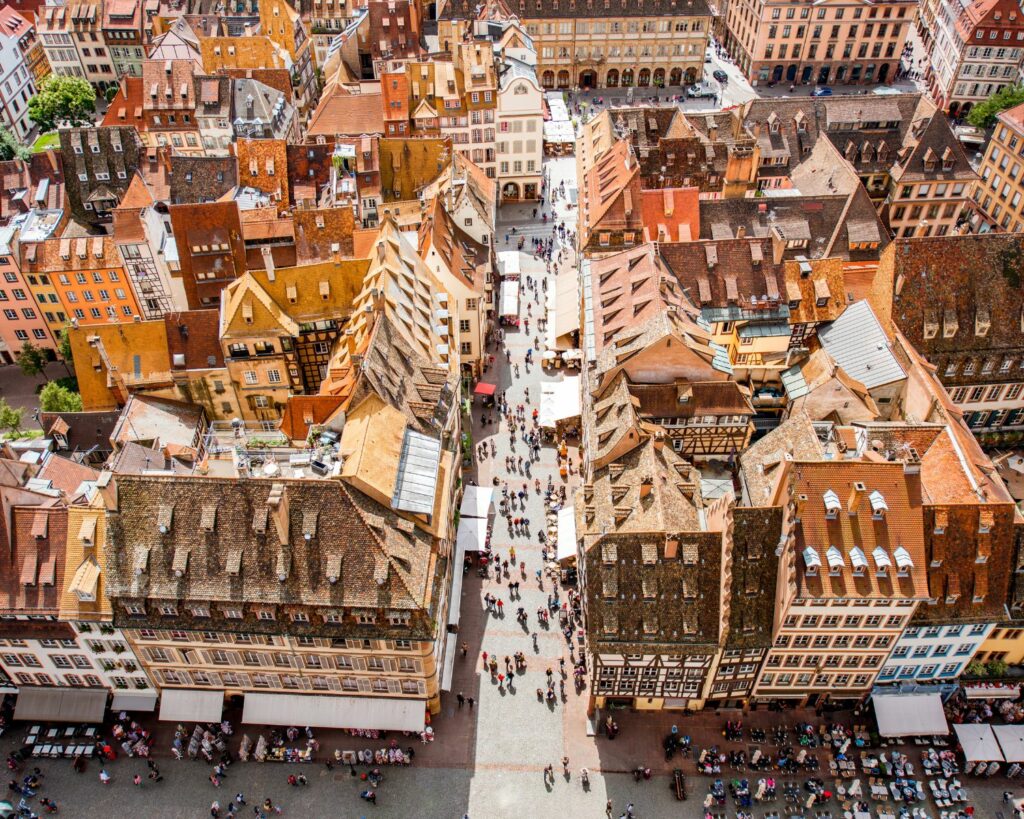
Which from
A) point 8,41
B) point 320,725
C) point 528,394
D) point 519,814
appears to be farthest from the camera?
point 8,41

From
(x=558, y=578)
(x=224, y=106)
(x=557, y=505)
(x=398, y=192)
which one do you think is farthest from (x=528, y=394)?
(x=224, y=106)

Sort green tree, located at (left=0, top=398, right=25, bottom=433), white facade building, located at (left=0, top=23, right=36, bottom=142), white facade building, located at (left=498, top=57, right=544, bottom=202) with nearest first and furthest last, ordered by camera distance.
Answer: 1. green tree, located at (left=0, top=398, right=25, bottom=433)
2. white facade building, located at (left=498, top=57, right=544, bottom=202)
3. white facade building, located at (left=0, top=23, right=36, bottom=142)

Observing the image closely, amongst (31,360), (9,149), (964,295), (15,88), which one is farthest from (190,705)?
(15,88)

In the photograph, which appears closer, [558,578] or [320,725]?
[320,725]

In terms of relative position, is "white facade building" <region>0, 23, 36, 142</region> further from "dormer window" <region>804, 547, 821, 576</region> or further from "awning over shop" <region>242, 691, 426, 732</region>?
"dormer window" <region>804, 547, 821, 576</region>

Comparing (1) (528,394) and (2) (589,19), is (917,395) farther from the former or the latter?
(2) (589,19)

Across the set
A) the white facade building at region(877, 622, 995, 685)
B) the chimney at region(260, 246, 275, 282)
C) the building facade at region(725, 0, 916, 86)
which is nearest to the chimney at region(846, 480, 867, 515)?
the white facade building at region(877, 622, 995, 685)
